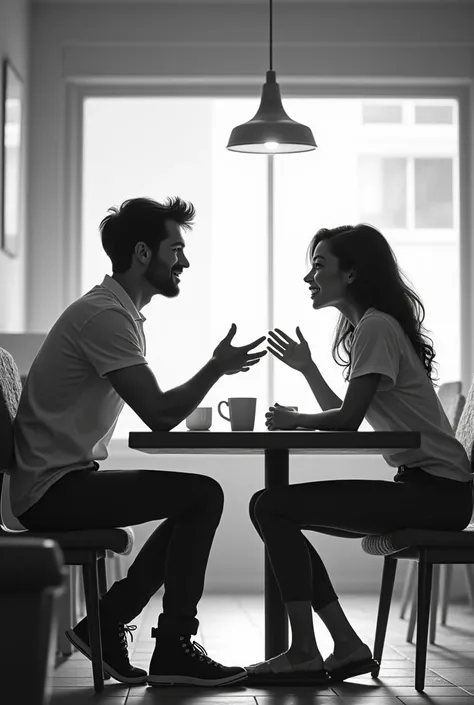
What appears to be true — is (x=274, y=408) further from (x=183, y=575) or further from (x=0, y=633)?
(x=0, y=633)

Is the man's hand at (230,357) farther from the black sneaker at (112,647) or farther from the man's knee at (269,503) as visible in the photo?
the black sneaker at (112,647)

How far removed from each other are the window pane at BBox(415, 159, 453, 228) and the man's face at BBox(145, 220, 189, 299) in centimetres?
265

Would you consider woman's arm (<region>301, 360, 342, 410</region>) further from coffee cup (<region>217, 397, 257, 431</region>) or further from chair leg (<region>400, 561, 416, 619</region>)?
chair leg (<region>400, 561, 416, 619</region>)

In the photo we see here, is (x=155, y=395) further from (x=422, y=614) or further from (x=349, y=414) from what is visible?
(x=422, y=614)

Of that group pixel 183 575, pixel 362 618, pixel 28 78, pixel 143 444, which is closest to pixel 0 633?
pixel 143 444

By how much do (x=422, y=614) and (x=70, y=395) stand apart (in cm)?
97

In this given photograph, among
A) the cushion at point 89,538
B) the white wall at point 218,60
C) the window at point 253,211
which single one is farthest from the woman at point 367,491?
the window at point 253,211

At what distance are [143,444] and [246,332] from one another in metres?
2.80

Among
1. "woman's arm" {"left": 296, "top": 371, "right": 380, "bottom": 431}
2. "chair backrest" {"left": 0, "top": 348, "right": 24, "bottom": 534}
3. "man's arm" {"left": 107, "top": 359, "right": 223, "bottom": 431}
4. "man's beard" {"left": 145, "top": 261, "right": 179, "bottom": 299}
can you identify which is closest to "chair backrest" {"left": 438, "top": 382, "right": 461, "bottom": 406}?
"woman's arm" {"left": 296, "top": 371, "right": 380, "bottom": 431}

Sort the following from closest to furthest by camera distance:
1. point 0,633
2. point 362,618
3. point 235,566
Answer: point 0,633, point 362,618, point 235,566

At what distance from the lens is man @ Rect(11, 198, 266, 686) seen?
2400 mm

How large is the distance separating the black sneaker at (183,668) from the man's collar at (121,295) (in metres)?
0.78

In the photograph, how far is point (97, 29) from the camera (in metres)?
4.95

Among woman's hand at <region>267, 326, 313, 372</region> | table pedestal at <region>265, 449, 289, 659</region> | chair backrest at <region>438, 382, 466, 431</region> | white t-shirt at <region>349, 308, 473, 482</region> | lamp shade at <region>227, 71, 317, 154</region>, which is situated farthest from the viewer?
chair backrest at <region>438, 382, 466, 431</region>
